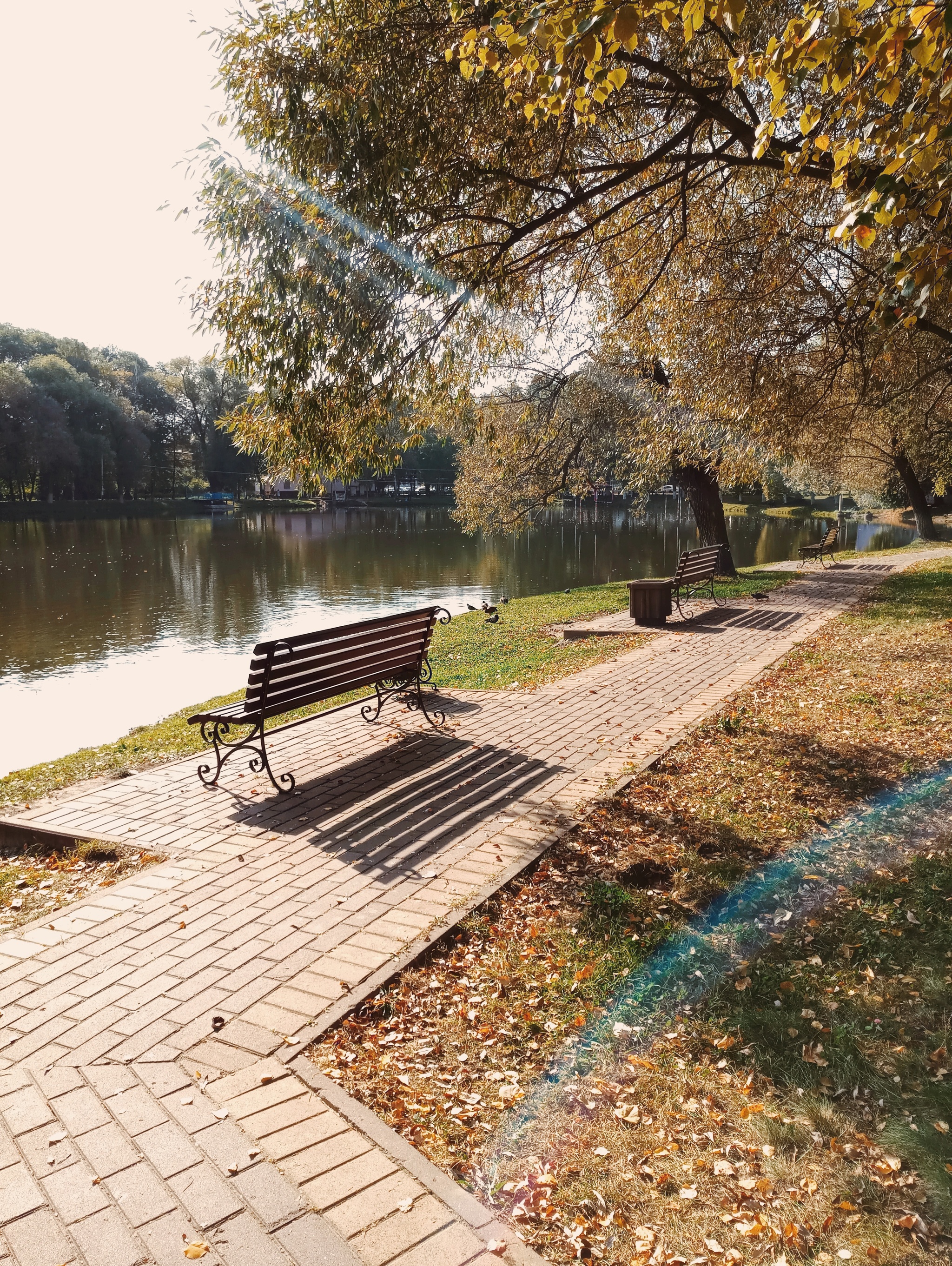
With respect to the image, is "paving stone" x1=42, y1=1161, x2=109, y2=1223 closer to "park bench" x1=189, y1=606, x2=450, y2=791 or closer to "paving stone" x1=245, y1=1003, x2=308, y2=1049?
"paving stone" x1=245, y1=1003, x2=308, y2=1049

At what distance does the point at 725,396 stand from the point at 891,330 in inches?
177

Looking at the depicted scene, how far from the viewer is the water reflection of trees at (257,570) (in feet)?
66.1

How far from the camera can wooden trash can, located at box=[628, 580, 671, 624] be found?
13977 mm

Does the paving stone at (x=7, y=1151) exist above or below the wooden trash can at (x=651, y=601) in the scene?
below

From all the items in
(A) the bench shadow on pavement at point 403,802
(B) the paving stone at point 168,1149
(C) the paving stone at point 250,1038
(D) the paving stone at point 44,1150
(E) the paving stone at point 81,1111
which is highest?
(A) the bench shadow on pavement at point 403,802

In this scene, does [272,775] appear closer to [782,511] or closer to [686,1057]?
[686,1057]

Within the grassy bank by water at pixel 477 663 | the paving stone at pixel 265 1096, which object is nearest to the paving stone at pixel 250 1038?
the paving stone at pixel 265 1096

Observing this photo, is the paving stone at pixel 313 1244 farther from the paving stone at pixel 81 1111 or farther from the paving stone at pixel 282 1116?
the paving stone at pixel 81 1111

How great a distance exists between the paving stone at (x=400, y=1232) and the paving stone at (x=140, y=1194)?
0.60m

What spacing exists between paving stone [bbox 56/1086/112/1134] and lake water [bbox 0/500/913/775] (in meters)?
8.33

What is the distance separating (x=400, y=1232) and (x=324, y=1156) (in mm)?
407

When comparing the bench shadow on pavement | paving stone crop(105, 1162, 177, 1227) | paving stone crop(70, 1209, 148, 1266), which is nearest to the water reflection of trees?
the bench shadow on pavement

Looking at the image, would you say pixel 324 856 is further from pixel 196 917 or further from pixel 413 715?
pixel 413 715

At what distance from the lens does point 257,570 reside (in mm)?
32250
